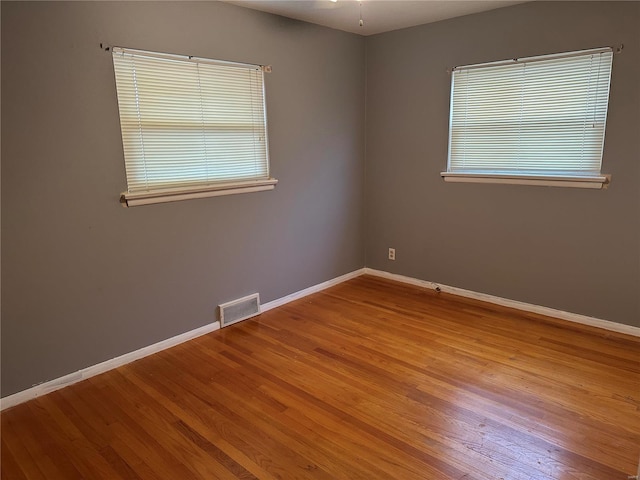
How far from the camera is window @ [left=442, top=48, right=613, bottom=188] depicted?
9.60 feet

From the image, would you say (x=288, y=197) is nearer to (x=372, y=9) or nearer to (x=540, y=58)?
(x=372, y=9)

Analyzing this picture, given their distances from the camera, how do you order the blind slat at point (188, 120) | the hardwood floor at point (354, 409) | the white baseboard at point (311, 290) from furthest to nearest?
the white baseboard at point (311, 290), the blind slat at point (188, 120), the hardwood floor at point (354, 409)

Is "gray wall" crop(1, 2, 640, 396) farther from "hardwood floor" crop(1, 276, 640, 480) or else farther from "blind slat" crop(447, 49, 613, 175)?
"hardwood floor" crop(1, 276, 640, 480)

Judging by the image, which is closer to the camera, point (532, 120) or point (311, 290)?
point (532, 120)

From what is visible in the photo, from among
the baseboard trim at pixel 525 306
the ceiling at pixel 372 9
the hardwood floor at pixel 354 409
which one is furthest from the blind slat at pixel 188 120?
the baseboard trim at pixel 525 306

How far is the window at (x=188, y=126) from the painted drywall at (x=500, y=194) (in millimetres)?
1358

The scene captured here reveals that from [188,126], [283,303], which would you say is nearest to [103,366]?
[283,303]

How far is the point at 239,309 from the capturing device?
10.9 ft

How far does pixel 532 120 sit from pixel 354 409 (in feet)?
8.16

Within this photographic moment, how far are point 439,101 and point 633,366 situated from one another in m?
2.41

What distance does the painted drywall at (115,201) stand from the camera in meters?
2.20

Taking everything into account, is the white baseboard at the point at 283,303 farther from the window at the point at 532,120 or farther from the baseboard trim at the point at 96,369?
the window at the point at 532,120

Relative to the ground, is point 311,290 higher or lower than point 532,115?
lower

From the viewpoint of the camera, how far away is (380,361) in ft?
8.88
